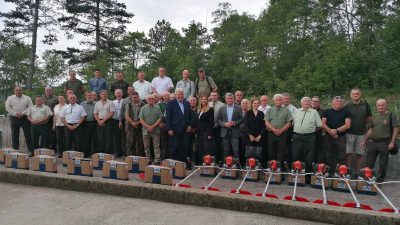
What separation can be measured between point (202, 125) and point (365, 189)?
3471 millimetres

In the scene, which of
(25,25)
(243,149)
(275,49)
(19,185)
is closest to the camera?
(19,185)

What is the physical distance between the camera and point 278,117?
284 inches

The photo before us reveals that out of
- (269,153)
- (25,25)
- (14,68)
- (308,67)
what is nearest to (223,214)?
(269,153)

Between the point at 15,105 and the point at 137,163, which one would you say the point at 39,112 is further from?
the point at 137,163

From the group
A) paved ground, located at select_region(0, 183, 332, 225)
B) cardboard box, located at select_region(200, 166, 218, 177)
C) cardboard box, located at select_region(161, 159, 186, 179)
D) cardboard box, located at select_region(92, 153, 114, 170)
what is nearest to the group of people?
cardboard box, located at select_region(200, 166, 218, 177)

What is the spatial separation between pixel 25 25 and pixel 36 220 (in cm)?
2778

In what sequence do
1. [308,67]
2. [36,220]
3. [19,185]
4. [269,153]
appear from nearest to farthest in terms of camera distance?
[36,220] < [19,185] < [269,153] < [308,67]

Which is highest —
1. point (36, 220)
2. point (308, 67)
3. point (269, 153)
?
point (308, 67)

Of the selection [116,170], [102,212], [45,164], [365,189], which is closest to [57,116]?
[45,164]

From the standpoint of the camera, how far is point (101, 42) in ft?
104

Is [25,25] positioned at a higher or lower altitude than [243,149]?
higher

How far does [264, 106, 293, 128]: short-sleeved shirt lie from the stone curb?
2.50 meters

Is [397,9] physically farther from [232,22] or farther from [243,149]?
[243,149]

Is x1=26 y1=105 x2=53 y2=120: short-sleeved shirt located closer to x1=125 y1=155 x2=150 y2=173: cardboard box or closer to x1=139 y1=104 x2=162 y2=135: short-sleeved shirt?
x1=139 y1=104 x2=162 y2=135: short-sleeved shirt
